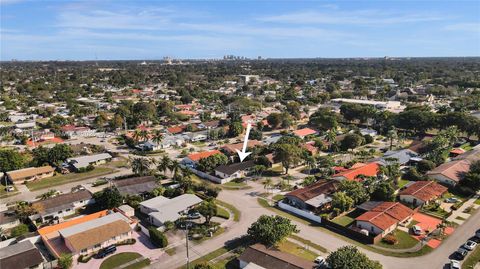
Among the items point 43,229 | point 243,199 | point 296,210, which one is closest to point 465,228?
point 296,210

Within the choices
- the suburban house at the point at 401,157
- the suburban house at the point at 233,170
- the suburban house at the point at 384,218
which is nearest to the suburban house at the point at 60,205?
the suburban house at the point at 233,170

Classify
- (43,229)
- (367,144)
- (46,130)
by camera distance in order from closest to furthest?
(43,229) → (367,144) → (46,130)

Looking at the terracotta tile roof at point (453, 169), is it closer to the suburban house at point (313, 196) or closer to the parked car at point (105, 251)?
the suburban house at point (313, 196)

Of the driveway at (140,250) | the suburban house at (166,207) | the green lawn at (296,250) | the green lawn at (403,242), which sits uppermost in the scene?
the suburban house at (166,207)

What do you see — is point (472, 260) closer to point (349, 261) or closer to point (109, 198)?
point (349, 261)

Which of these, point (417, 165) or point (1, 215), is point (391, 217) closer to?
point (417, 165)
